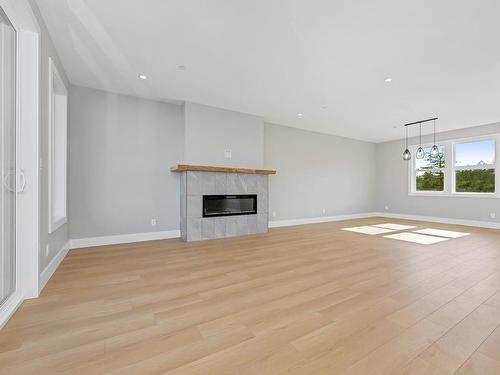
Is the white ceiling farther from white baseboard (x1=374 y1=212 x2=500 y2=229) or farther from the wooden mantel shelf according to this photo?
white baseboard (x1=374 y1=212 x2=500 y2=229)

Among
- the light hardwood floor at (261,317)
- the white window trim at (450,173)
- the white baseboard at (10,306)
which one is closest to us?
the light hardwood floor at (261,317)

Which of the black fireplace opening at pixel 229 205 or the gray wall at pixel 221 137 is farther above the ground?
the gray wall at pixel 221 137

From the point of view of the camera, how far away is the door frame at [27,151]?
1991mm

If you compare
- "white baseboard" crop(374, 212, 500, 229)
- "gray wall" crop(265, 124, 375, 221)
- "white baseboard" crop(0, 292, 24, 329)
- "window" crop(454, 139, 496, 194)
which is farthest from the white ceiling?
"white baseboard" crop(374, 212, 500, 229)

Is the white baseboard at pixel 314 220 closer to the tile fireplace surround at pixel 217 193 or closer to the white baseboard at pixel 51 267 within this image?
the tile fireplace surround at pixel 217 193

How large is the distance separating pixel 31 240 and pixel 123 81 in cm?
266

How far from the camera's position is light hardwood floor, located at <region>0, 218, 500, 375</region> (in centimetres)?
126

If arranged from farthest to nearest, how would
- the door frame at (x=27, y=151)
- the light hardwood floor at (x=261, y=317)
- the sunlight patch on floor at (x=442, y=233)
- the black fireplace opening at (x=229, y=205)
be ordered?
the sunlight patch on floor at (x=442, y=233), the black fireplace opening at (x=229, y=205), the door frame at (x=27, y=151), the light hardwood floor at (x=261, y=317)

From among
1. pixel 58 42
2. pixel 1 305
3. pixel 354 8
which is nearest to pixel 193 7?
pixel 354 8

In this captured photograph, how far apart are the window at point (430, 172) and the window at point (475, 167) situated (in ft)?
1.04

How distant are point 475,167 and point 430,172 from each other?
102 cm

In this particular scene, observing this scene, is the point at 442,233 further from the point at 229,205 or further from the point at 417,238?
the point at 229,205

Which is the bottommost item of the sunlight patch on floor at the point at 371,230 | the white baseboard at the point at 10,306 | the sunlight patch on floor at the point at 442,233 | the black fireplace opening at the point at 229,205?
the sunlight patch on floor at the point at 371,230

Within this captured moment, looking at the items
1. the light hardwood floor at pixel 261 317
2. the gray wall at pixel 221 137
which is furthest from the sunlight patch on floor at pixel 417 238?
the gray wall at pixel 221 137
